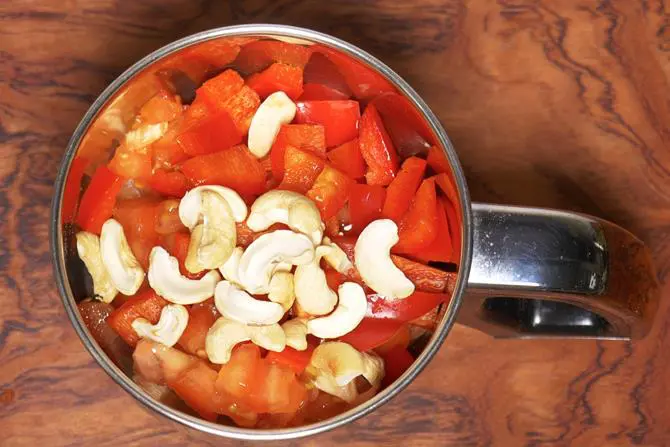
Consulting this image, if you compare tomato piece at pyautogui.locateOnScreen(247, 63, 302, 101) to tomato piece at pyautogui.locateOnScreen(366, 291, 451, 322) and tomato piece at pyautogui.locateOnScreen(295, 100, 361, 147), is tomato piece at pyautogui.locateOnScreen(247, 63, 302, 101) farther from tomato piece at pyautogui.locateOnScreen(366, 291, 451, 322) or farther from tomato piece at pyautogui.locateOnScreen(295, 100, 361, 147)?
tomato piece at pyautogui.locateOnScreen(366, 291, 451, 322)

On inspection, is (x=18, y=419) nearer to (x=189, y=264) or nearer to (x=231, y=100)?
(x=189, y=264)

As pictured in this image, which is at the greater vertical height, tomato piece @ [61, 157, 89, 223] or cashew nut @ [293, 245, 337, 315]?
tomato piece @ [61, 157, 89, 223]

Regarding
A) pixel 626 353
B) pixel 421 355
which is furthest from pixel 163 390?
pixel 626 353

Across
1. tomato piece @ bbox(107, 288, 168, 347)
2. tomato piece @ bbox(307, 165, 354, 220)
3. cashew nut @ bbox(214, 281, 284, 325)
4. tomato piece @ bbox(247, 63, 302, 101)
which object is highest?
tomato piece @ bbox(247, 63, 302, 101)

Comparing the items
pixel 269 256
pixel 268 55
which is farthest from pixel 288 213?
pixel 268 55

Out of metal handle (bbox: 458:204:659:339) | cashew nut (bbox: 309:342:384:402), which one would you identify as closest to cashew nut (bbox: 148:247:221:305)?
cashew nut (bbox: 309:342:384:402)

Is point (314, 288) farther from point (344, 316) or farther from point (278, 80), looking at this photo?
point (278, 80)
